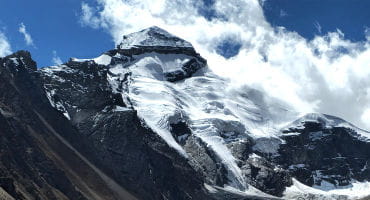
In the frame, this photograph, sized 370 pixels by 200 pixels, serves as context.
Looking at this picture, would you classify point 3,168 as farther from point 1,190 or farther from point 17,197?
point 1,190

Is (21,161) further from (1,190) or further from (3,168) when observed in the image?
(1,190)

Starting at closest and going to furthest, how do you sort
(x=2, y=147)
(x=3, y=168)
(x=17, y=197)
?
(x=17, y=197) → (x=3, y=168) → (x=2, y=147)

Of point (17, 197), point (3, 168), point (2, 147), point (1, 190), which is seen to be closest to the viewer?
point (1, 190)

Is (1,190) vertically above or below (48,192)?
below

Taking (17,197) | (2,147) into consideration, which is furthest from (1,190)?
(2,147)

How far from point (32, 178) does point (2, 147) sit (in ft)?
40.0

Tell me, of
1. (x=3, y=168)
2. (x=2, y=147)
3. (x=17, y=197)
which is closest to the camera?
(x=17, y=197)

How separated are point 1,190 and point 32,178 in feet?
144

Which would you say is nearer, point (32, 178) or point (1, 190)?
point (1, 190)

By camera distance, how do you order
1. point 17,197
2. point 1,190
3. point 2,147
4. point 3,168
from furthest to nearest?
point 2,147
point 3,168
point 17,197
point 1,190

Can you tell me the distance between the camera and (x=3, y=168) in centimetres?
18000

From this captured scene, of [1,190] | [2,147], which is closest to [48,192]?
[2,147]

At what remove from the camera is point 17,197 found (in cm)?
16662

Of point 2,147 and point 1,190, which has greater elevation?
point 2,147
